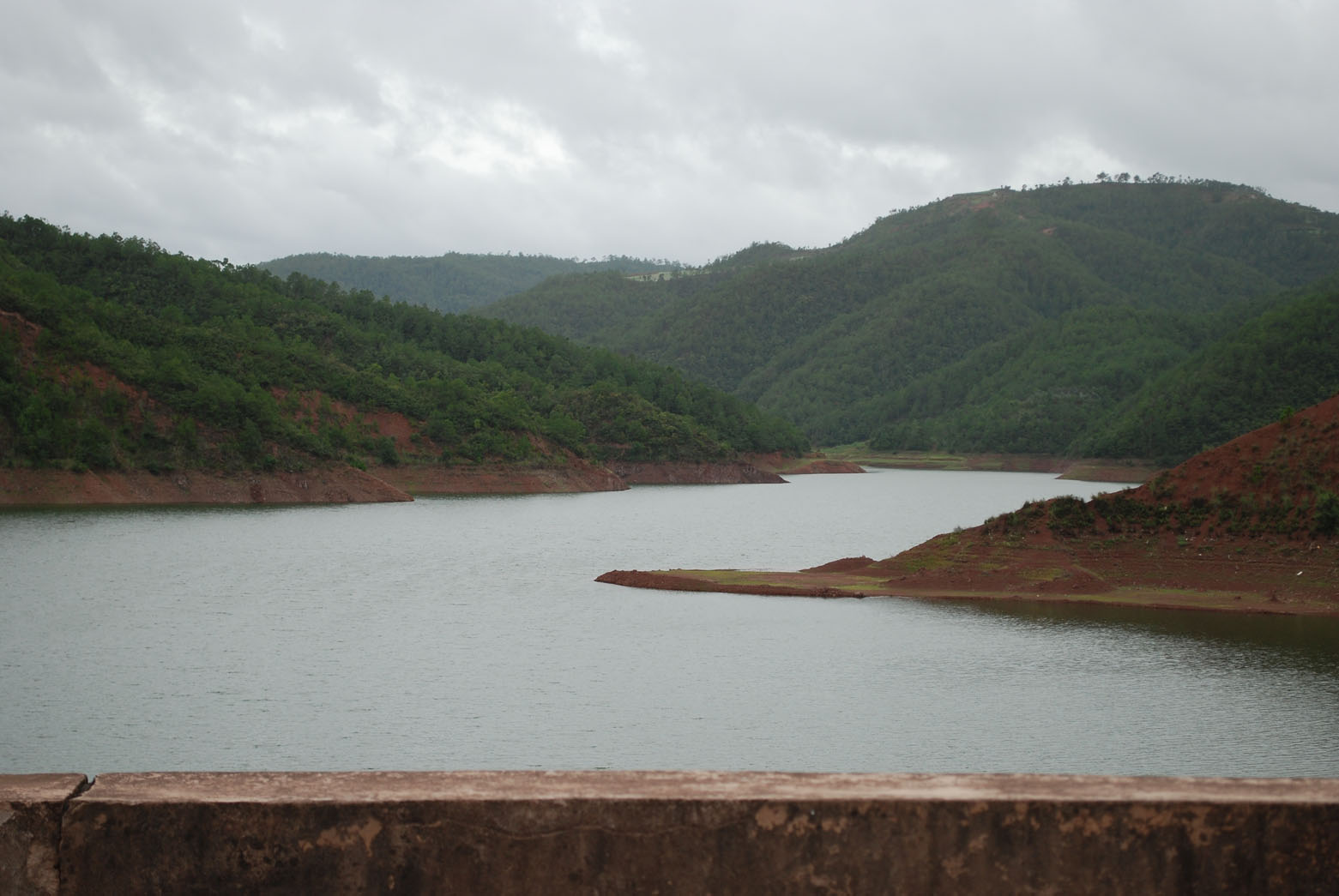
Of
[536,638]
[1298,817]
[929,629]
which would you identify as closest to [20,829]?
[1298,817]

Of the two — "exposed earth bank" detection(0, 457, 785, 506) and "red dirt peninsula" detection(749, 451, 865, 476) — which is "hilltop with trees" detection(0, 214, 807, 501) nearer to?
"exposed earth bank" detection(0, 457, 785, 506)

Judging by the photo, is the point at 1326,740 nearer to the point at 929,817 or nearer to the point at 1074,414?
the point at 929,817

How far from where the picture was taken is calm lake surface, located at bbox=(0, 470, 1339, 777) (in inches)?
779

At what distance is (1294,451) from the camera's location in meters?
40.9

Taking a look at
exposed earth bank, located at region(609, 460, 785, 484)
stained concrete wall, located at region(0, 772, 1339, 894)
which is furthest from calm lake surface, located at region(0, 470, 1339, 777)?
exposed earth bank, located at region(609, 460, 785, 484)

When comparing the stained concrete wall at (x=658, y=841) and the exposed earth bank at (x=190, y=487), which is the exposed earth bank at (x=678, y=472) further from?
the stained concrete wall at (x=658, y=841)

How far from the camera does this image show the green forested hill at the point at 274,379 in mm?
83000

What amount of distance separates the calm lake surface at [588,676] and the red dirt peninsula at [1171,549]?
1841mm

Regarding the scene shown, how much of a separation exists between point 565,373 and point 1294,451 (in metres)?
127

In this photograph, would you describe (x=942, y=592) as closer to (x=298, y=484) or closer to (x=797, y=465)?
(x=298, y=484)

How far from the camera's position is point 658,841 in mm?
4008

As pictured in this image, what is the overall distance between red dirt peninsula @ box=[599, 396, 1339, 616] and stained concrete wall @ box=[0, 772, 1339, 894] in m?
35.5

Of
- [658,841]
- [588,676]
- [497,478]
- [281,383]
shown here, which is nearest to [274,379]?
[281,383]

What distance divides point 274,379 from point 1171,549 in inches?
3112
